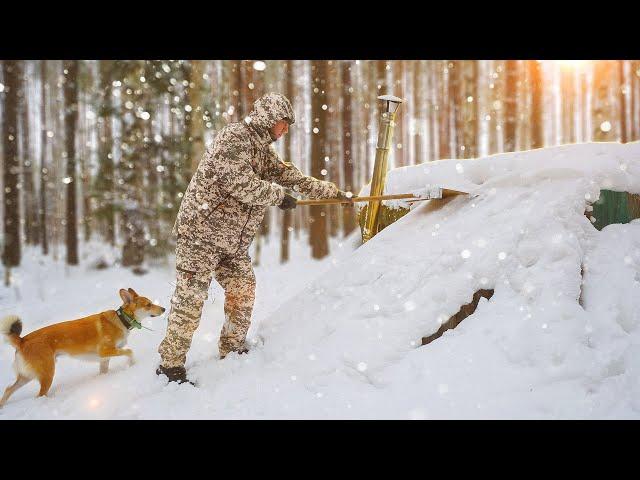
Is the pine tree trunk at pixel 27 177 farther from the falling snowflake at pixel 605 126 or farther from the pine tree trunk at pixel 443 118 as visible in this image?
the falling snowflake at pixel 605 126

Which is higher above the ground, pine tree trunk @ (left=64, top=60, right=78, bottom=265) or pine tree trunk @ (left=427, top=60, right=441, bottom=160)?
pine tree trunk @ (left=427, top=60, right=441, bottom=160)

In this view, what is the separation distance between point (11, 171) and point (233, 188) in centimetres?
1215

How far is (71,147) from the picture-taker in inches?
556

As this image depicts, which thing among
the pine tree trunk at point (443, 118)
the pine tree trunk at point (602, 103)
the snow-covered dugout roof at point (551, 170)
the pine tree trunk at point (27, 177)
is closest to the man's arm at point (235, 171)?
the snow-covered dugout roof at point (551, 170)

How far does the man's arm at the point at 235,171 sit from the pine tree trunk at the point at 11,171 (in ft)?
37.8

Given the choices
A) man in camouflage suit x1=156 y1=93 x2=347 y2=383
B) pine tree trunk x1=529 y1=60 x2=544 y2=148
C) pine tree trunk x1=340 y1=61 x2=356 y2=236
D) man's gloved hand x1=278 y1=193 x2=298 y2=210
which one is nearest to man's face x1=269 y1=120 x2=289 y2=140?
man in camouflage suit x1=156 y1=93 x2=347 y2=383

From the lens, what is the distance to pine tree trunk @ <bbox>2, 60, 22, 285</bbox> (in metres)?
12.2

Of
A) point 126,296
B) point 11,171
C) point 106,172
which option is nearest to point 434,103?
point 106,172

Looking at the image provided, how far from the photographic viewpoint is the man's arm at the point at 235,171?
3.45 m

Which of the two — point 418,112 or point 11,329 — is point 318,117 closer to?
point 11,329

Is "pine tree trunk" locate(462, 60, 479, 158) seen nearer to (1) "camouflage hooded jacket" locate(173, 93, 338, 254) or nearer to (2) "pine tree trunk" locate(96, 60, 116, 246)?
(2) "pine tree trunk" locate(96, 60, 116, 246)

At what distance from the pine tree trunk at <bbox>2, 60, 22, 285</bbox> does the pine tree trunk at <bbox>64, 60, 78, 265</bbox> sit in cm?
141
